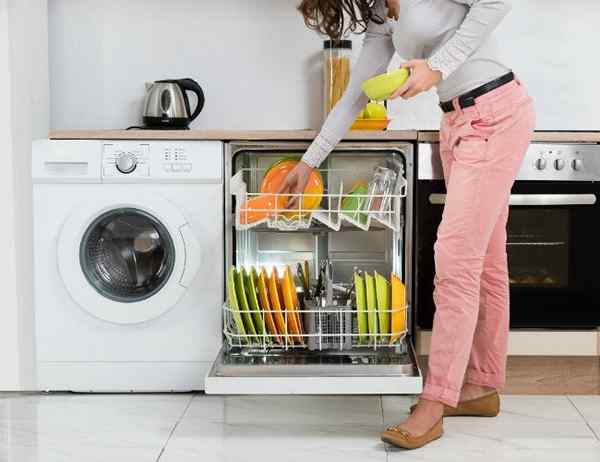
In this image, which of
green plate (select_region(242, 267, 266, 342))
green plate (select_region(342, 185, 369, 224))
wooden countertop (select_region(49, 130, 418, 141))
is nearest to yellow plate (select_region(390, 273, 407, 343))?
green plate (select_region(342, 185, 369, 224))

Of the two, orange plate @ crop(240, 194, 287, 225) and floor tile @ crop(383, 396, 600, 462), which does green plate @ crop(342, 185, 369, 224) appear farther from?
floor tile @ crop(383, 396, 600, 462)

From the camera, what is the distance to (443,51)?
2447 mm

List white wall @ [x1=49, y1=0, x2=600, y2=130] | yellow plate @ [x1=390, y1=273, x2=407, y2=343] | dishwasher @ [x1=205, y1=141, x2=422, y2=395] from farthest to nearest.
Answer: white wall @ [x1=49, y1=0, x2=600, y2=130], yellow plate @ [x1=390, y1=273, x2=407, y2=343], dishwasher @ [x1=205, y1=141, x2=422, y2=395]

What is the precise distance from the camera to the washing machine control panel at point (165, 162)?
122 inches

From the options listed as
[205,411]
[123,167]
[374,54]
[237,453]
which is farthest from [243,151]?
[237,453]

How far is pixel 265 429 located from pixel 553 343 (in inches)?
39.3

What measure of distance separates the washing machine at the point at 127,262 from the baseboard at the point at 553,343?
76cm

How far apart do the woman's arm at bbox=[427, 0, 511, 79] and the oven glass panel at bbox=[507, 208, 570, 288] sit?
32.3 inches

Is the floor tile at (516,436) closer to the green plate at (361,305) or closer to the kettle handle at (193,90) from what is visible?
the green plate at (361,305)

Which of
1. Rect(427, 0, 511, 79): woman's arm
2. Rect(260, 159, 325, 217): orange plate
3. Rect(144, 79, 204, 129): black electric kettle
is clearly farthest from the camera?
Rect(144, 79, 204, 129): black electric kettle

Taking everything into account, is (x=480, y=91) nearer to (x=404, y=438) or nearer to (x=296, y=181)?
(x=296, y=181)

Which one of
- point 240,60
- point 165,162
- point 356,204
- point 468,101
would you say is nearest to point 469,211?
point 468,101

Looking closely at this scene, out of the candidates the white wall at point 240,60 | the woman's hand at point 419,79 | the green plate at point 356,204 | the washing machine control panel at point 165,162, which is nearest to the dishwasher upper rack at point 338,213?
the green plate at point 356,204

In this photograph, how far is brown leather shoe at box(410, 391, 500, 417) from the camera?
9.46ft
